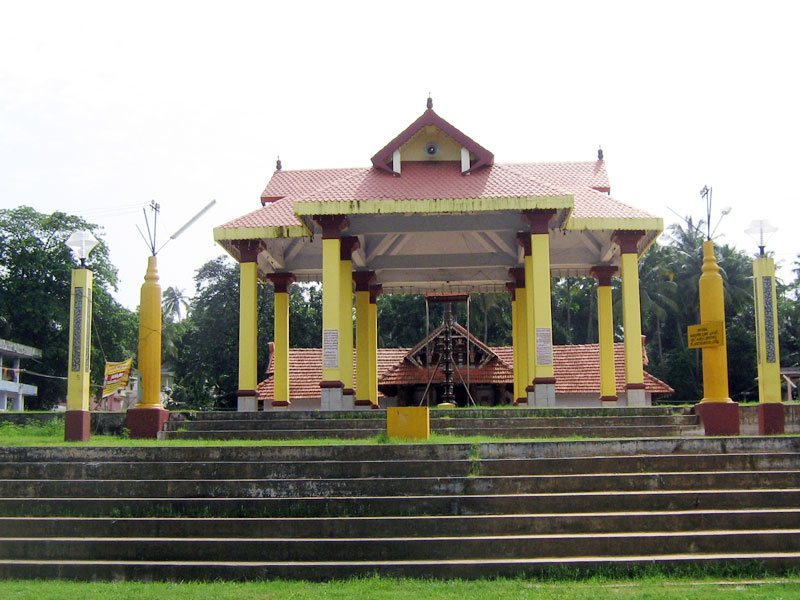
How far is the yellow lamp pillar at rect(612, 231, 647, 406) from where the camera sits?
1976 cm

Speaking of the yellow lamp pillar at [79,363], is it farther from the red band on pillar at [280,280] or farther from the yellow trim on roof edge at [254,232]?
the red band on pillar at [280,280]

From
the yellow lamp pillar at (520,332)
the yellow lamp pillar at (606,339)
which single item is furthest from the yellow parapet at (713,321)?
the yellow lamp pillar at (520,332)

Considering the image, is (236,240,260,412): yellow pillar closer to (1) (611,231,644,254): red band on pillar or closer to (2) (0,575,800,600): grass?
(1) (611,231,644,254): red band on pillar

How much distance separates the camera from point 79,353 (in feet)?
48.9

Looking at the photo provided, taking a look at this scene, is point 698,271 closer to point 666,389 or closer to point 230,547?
point 666,389

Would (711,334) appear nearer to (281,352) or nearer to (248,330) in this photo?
(248,330)

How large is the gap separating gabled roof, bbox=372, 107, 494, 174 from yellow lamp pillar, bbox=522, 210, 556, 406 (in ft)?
6.71

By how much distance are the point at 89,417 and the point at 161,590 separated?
658 centimetres

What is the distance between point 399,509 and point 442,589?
67.6 inches

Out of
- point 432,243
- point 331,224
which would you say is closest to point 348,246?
point 331,224

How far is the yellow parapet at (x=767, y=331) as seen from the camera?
14.6 meters

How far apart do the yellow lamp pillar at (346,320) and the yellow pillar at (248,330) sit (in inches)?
80.2

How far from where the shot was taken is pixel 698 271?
53188mm

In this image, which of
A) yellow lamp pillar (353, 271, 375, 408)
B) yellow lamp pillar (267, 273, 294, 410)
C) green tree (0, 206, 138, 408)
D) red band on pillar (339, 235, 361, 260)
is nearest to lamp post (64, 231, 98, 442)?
red band on pillar (339, 235, 361, 260)
